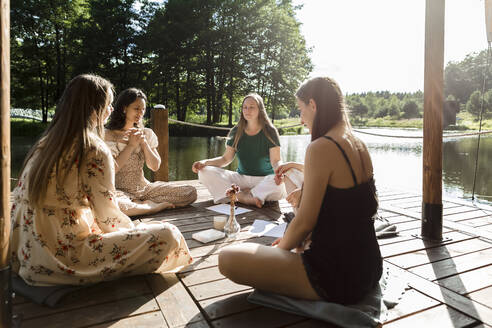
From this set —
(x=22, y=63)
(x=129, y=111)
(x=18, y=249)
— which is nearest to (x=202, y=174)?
(x=129, y=111)

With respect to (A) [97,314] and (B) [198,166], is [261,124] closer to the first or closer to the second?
(B) [198,166]

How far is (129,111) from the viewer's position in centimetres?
295

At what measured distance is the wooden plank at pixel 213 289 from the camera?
1.63 meters

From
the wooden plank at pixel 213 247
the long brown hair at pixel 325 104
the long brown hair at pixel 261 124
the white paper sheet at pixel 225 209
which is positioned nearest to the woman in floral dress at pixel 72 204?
the wooden plank at pixel 213 247

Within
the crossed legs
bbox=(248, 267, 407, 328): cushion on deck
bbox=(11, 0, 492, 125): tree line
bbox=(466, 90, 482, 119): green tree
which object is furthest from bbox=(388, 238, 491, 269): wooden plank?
bbox=(466, 90, 482, 119): green tree

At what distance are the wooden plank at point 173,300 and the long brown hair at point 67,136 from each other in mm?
698

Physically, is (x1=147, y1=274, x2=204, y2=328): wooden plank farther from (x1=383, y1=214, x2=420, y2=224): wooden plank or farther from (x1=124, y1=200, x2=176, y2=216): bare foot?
(x1=383, y1=214, x2=420, y2=224): wooden plank

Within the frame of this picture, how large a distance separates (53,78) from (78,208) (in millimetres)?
24551

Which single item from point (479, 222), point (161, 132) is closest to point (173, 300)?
point (479, 222)

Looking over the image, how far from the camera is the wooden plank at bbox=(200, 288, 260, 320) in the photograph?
147 centimetres

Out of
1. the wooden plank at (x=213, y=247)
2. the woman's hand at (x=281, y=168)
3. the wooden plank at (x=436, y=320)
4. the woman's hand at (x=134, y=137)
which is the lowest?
the wooden plank at (x=436, y=320)

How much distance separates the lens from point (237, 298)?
1.60 metres

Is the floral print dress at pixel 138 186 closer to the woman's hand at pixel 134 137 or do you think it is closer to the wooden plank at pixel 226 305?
the woman's hand at pixel 134 137

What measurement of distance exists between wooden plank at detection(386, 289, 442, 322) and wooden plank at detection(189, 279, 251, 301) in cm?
69
